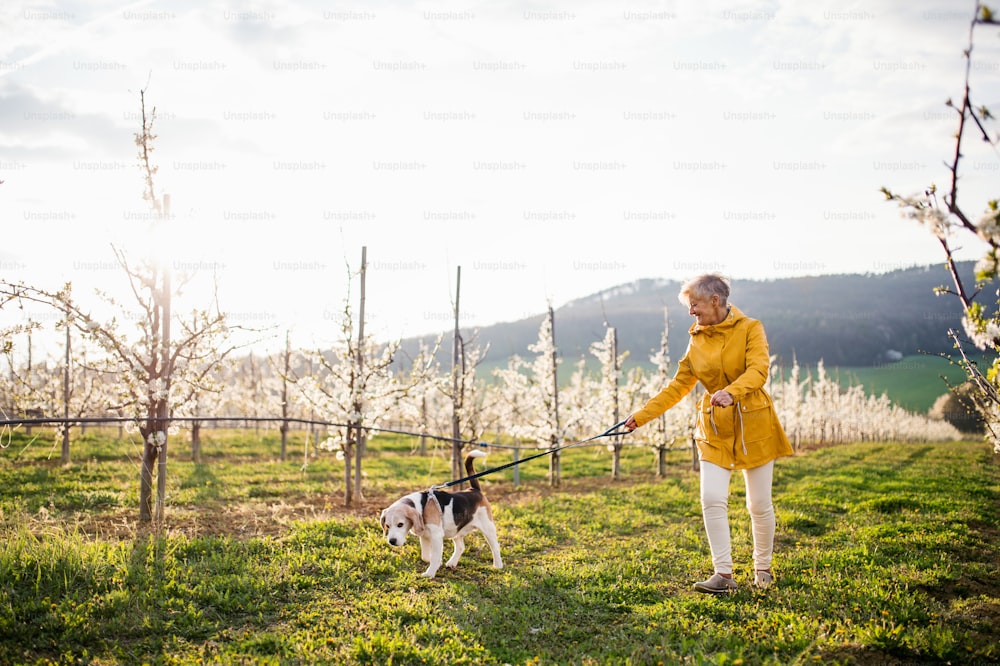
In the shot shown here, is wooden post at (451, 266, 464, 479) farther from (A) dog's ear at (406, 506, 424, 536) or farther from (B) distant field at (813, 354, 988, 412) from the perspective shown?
(B) distant field at (813, 354, 988, 412)

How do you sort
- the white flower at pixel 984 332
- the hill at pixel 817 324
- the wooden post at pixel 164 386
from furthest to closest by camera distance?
the hill at pixel 817 324 → the wooden post at pixel 164 386 → the white flower at pixel 984 332

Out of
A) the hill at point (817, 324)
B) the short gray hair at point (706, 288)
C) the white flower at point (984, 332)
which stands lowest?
the white flower at point (984, 332)

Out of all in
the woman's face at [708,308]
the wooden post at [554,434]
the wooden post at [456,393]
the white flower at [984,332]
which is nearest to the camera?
the white flower at [984,332]

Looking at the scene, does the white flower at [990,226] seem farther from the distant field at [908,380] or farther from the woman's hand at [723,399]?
the distant field at [908,380]

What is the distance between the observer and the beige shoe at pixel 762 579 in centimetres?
553

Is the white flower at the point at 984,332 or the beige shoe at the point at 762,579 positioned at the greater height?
the white flower at the point at 984,332

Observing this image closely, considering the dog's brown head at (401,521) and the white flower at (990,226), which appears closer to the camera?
the white flower at (990,226)

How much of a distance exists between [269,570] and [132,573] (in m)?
1.22

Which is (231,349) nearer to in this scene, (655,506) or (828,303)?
(655,506)

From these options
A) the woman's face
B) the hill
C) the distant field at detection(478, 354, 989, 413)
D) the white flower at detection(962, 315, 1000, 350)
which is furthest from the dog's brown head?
the hill

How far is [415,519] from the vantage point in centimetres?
620

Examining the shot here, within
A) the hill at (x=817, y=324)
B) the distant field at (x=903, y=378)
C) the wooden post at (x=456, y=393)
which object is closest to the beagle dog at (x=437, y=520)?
the wooden post at (x=456, y=393)

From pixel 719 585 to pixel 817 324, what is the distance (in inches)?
5887

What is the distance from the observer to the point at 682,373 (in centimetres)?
589
